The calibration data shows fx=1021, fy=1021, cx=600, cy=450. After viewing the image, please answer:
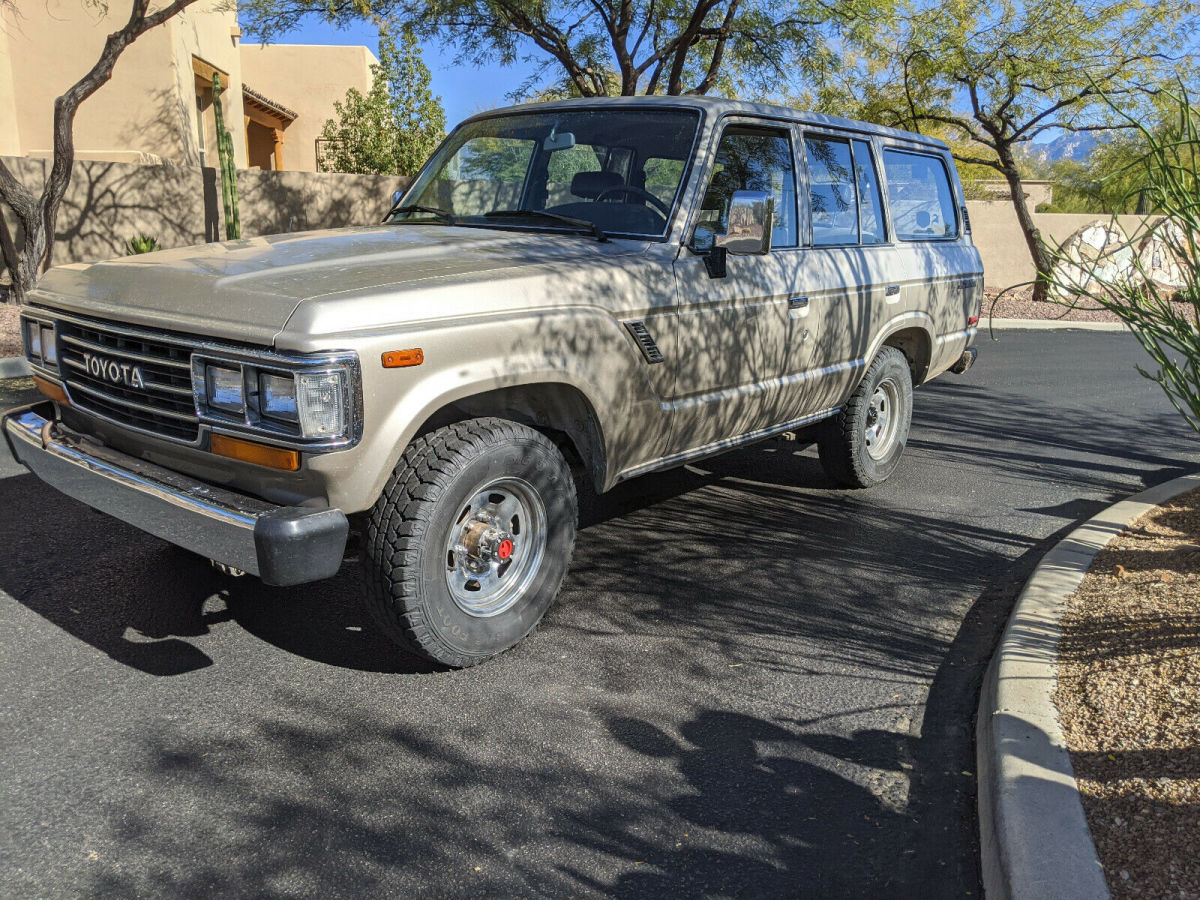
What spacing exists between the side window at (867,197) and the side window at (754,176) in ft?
2.38

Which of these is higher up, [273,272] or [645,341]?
A: [273,272]

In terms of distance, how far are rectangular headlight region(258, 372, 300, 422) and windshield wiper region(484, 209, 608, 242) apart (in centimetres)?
179

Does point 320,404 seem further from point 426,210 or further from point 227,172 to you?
point 227,172

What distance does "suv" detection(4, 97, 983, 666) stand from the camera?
3.19m

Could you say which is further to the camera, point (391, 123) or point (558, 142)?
point (391, 123)

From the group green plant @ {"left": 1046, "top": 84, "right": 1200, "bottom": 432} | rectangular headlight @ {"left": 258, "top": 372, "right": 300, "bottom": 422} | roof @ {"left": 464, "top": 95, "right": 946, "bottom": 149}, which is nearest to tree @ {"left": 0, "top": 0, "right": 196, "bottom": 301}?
roof @ {"left": 464, "top": 95, "right": 946, "bottom": 149}

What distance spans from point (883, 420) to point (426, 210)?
3.17 metres

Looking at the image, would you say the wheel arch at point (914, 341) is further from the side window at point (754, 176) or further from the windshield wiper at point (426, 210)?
the windshield wiper at point (426, 210)

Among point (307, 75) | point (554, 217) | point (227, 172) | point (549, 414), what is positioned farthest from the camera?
point (307, 75)

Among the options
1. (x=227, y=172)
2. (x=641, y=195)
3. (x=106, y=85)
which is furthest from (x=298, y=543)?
(x=106, y=85)

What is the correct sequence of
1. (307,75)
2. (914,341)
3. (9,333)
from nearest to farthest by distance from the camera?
1. (914,341)
2. (9,333)
3. (307,75)

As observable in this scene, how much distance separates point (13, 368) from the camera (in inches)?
347

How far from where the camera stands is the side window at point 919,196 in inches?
240

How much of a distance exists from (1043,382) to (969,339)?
4576mm
